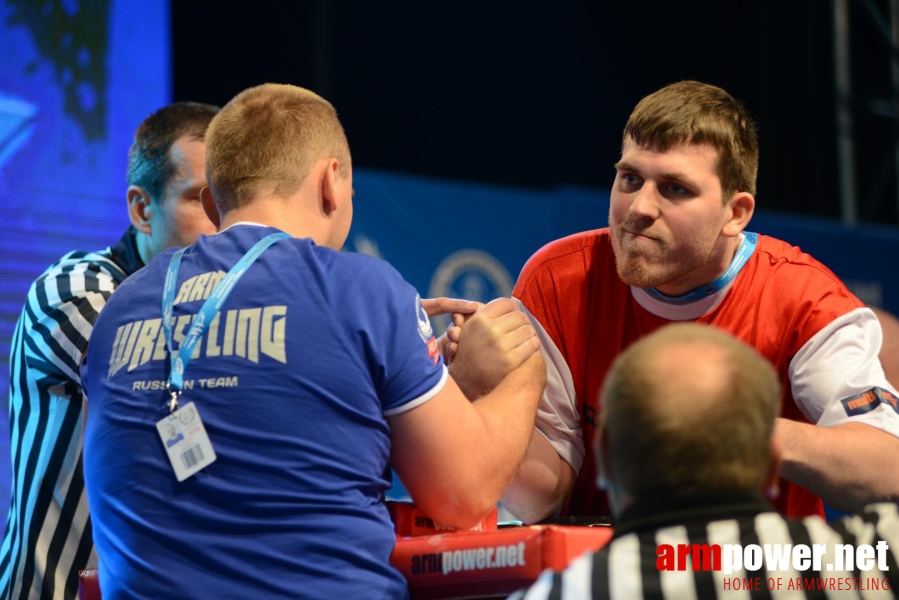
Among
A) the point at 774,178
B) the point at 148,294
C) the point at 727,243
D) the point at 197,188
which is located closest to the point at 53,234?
the point at 197,188

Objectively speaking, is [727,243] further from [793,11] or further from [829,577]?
[793,11]

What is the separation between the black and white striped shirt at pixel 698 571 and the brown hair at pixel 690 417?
0.09 feet

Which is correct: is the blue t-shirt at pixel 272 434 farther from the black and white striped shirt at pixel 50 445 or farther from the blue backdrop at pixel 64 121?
the blue backdrop at pixel 64 121

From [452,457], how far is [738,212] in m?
1.08

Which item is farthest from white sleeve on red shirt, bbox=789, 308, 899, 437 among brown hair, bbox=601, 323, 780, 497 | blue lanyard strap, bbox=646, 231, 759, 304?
brown hair, bbox=601, 323, 780, 497

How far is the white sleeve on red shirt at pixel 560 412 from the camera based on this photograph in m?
2.19

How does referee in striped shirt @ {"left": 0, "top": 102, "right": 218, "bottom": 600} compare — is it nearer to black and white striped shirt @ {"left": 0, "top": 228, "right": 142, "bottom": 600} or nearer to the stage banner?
black and white striped shirt @ {"left": 0, "top": 228, "right": 142, "bottom": 600}

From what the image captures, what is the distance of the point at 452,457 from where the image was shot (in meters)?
1.42

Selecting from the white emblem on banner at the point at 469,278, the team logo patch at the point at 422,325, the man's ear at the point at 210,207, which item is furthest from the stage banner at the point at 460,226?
the team logo patch at the point at 422,325

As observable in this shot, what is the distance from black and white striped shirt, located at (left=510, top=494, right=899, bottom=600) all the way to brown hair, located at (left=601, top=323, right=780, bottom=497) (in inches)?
1.0

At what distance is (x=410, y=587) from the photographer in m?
1.43

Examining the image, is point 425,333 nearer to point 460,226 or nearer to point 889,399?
point 889,399

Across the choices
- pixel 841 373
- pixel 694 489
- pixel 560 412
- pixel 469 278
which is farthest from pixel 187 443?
pixel 469 278

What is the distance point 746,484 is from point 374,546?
1.84 feet
